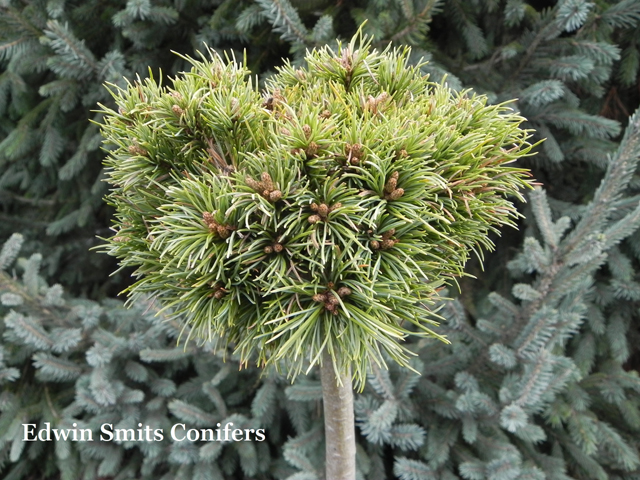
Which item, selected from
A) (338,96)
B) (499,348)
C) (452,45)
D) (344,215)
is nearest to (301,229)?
(344,215)

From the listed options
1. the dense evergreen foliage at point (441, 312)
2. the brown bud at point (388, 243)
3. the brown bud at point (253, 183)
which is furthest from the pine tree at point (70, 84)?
the brown bud at point (388, 243)

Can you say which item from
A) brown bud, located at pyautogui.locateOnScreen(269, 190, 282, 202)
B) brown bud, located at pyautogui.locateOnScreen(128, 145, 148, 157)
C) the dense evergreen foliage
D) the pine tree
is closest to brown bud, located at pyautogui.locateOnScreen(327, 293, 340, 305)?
brown bud, located at pyautogui.locateOnScreen(269, 190, 282, 202)

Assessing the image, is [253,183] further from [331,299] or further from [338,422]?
[338,422]

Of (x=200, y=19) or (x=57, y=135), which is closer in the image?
(x=200, y=19)

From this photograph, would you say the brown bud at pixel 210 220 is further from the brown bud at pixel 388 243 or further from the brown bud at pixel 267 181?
the brown bud at pixel 388 243

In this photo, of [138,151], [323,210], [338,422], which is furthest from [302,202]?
[338,422]

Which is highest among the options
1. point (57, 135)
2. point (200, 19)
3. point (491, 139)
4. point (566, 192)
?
point (200, 19)

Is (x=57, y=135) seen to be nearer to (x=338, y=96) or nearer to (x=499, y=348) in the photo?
(x=338, y=96)
